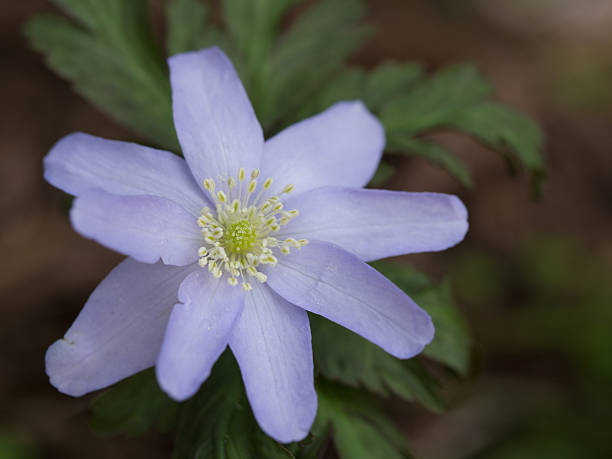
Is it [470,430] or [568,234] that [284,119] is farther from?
[568,234]

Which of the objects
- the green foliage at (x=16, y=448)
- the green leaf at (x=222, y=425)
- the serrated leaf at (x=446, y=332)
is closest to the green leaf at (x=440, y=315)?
the serrated leaf at (x=446, y=332)

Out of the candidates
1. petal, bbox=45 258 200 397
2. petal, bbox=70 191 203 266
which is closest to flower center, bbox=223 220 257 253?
petal, bbox=70 191 203 266

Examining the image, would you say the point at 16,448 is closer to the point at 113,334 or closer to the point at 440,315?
the point at 113,334

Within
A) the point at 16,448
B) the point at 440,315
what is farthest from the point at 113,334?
the point at 16,448

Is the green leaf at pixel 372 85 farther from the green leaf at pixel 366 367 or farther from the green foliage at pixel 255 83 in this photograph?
the green leaf at pixel 366 367

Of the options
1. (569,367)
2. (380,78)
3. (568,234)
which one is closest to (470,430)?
(569,367)

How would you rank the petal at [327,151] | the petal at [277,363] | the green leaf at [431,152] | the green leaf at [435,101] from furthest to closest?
the green leaf at [435,101] → the green leaf at [431,152] → the petal at [327,151] → the petal at [277,363]

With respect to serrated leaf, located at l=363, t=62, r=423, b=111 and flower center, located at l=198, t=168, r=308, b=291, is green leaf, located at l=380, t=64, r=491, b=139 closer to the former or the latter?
serrated leaf, located at l=363, t=62, r=423, b=111
